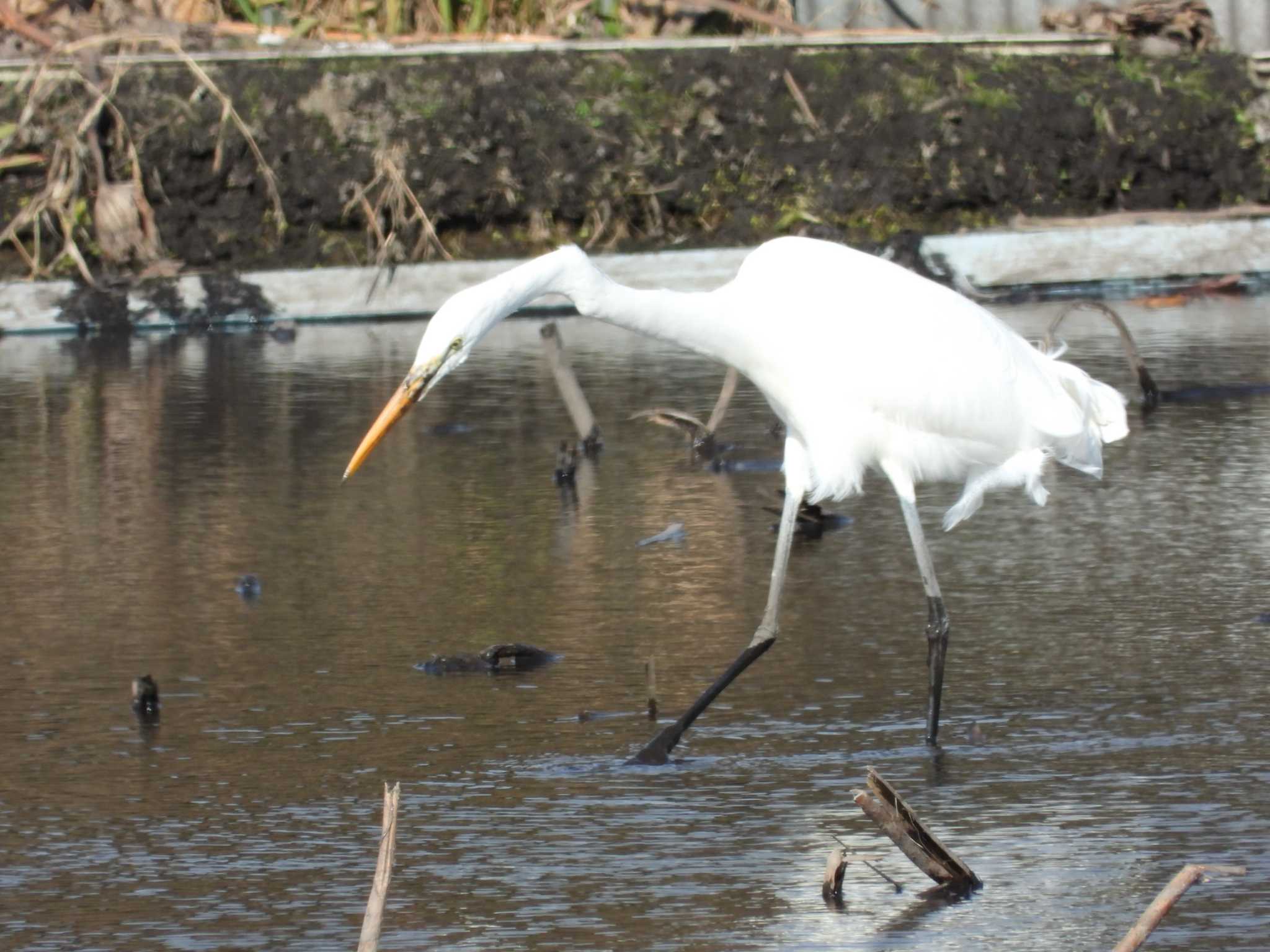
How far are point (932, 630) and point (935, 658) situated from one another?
83 millimetres

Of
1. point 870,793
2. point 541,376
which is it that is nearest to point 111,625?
point 870,793

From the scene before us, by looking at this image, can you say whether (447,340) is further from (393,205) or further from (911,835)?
(393,205)

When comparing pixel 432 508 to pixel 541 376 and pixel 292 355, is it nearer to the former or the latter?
pixel 541 376

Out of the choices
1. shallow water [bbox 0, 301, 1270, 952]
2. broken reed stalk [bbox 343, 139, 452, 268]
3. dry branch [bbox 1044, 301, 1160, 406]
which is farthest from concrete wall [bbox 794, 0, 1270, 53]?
shallow water [bbox 0, 301, 1270, 952]

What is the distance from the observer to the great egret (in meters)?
4.66

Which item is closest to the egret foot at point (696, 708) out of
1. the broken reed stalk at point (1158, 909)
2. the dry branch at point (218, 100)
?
the broken reed stalk at point (1158, 909)

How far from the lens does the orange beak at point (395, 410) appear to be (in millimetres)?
4109

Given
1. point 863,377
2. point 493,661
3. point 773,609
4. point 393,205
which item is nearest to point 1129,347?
point 863,377

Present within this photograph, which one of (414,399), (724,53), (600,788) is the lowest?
(600,788)

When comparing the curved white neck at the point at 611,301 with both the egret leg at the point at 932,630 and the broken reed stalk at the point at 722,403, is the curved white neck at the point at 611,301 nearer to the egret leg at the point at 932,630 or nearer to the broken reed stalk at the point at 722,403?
the egret leg at the point at 932,630

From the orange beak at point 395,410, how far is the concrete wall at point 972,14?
37.4ft

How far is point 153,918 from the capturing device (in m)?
3.67

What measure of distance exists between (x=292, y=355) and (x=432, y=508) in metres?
3.77

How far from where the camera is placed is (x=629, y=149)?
12750mm
